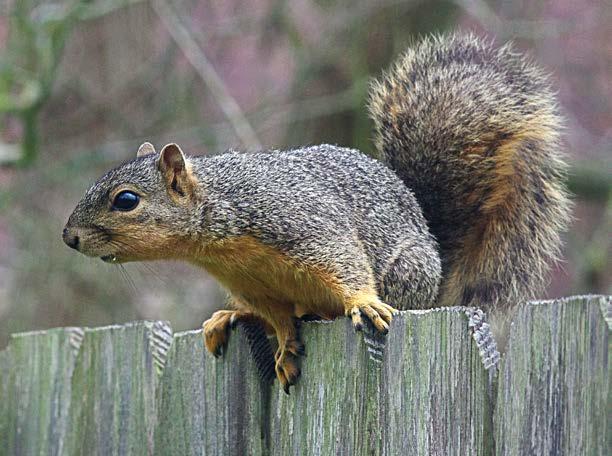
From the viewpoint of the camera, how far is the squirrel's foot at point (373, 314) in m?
1.69

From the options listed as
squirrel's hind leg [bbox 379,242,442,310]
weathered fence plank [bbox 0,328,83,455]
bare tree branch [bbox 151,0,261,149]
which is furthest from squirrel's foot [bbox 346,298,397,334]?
bare tree branch [bbox 151,0,261,149]

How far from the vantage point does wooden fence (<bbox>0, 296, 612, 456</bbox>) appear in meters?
1.28

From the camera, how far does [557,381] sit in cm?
129

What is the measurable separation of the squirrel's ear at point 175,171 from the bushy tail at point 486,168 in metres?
0.49

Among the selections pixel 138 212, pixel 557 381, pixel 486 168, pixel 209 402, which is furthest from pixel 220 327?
pixel 557 381

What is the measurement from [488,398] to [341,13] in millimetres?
3034

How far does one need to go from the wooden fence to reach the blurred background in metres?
1.67

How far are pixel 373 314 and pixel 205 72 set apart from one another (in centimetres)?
212

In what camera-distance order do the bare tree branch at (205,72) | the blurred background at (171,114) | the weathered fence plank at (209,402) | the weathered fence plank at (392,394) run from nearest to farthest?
the weathered fence plank at (392,394) < the weathered fence plank at (209,402) < the bare tree branch at (205,72) < the blurred background at (171,114)

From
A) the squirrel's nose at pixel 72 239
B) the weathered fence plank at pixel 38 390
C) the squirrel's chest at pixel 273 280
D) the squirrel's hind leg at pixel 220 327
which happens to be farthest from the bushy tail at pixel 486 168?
the weathered fence plank at pixel 38 390

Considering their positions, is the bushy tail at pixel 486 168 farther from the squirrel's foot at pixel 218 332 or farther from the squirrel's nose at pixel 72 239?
the squirrel's nose at pixel 72 239

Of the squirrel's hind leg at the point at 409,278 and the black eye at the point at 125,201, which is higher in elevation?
the black eye at the point at 125,201

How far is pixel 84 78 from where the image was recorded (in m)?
4.63

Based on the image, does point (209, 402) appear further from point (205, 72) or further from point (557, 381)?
point (205, 72)
